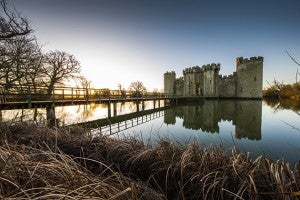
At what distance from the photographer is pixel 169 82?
50438mm

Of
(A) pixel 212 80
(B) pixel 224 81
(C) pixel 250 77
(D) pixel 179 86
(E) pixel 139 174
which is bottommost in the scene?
(E) pixel 139 174

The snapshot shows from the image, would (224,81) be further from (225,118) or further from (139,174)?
(139,174)

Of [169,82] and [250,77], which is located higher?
[250,77]

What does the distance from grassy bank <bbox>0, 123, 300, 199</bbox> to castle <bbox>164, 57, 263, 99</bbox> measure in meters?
35.7

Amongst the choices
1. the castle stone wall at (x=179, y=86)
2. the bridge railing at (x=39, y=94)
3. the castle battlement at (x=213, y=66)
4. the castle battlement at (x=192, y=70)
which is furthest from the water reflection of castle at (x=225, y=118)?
the castle stone wall at (x=179, y=86)

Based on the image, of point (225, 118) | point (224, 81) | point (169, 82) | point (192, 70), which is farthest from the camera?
point (169, 82)

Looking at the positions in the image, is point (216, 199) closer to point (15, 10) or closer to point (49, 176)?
point (49, 176)

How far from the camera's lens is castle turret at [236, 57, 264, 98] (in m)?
40.4

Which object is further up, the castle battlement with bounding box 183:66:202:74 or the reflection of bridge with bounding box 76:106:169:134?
the castle battlement with bounding box 183:66:202:74

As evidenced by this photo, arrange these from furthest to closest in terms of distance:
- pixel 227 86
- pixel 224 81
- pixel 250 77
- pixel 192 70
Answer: pixel 192 70 < pixel 224 81 < pixel 227 86 < pixel 250 77

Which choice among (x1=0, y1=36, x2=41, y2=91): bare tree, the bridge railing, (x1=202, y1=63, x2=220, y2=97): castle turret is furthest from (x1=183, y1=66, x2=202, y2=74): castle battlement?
(x1=0, y1=36, x2=41, y2=91): bare tree

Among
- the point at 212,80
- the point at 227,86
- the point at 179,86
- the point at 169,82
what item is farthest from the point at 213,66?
the point at 169,82

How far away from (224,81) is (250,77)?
504 centimetres

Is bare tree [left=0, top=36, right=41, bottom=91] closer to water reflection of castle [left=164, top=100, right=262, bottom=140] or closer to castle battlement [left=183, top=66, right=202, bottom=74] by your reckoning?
water reflection of castle [left=164, top=100, right=262, bottom=140]
